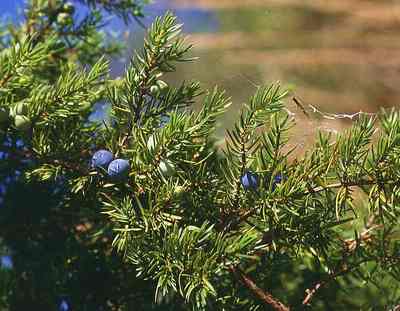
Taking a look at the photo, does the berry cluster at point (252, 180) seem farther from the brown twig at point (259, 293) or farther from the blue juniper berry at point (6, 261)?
the blue juniper berry at point (6, 261)

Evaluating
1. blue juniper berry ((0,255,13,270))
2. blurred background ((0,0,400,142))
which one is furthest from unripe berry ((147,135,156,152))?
blurred background ((0,0,400,142))

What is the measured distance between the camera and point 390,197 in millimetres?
328

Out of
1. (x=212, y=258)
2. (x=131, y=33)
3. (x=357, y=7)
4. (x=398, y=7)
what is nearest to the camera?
(x=212, y=258)

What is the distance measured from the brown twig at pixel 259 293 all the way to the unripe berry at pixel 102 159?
8cm

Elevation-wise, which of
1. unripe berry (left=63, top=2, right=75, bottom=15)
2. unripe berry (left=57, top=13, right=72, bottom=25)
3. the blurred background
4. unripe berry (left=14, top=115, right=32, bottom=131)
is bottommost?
unripe berry (left=14, top=115, right=32, bottom=131)

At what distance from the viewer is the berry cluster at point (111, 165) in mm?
342

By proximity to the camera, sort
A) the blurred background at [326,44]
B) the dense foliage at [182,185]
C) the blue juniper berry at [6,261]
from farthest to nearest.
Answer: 1. the blurred background at [326,44]
2. the blue juniper berry at [6,261]
3. the dense foliage at [182,185]

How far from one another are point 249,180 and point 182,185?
0.12 ft

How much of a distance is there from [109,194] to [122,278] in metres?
0.10

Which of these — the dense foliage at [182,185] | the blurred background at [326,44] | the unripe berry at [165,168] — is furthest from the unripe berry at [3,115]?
the blurred background at [326,44]

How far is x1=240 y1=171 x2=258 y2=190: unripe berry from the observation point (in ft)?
1.10

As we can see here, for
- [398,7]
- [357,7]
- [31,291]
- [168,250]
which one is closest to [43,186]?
[31,291]

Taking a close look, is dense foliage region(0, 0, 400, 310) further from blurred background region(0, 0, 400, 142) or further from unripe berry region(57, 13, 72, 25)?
blurred background region(0, 0, 400, 142)

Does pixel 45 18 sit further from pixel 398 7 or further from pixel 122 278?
pixel 398 7
